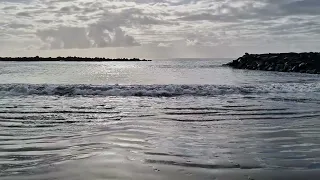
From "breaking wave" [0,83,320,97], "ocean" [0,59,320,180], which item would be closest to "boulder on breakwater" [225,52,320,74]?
"breaking wave" [0,83,320,97]

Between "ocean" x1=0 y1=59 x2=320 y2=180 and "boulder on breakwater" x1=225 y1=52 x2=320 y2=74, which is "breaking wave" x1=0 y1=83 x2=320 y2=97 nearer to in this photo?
"ocean" x1=0 y1=59 x2=320 y2=180

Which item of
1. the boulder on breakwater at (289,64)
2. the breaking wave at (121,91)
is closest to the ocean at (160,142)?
the breaking wave at (121,91)

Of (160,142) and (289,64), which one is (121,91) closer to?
(160,142)

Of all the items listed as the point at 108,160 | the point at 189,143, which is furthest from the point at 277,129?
the point at 108,160

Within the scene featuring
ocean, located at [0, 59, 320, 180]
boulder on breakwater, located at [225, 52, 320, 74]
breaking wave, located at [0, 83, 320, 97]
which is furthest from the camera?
boulder on breakwater, located at [225, 52, 320, 74]

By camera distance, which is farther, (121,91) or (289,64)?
(289,64)

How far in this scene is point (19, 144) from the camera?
24.5ft

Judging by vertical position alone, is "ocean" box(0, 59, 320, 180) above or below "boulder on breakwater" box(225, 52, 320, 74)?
below

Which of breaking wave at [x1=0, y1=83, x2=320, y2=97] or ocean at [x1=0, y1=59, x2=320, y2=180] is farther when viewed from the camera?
breaking wave at [x1=0, y1=83, x2=320, y2=97]

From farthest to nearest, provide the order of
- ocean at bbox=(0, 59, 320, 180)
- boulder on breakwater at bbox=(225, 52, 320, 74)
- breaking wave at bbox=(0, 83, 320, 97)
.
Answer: boulder on breakwater at bbox=(225, 52, 320, 74) < breaking wave at bbox=(0, 83, 320, 97) < ocean at bbox=(0, 59, 320, 180)

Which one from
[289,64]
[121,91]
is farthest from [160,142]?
[289,64]

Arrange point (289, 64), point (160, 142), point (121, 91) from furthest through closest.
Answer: point (289, 64) < point (121, 91) < point (160, 142)

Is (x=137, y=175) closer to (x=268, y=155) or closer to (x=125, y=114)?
(x=268, y=155)

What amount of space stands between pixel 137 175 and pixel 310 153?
3.68 metres
